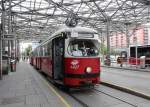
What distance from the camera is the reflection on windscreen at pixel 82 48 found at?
1320cm

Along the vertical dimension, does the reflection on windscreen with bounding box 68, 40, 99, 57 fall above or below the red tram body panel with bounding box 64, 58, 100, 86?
above

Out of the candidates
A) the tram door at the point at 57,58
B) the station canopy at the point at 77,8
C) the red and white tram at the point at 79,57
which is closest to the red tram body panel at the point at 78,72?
the red and white tram at the point at 79,57

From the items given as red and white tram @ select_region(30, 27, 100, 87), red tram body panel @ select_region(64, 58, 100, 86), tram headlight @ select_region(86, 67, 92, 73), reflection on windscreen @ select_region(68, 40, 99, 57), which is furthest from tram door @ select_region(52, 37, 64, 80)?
tram headlight @ select_region(86, 67, 92, 73)

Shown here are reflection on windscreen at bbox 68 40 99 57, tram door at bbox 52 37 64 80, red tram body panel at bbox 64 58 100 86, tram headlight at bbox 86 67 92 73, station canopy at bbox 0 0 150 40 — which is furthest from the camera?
station canopy at bbox 0 0 150 40

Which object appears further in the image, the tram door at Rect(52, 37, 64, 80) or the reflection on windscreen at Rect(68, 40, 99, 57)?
the tram door at Rect(52, 37, 64, 80)

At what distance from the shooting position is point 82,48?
43.6 feet

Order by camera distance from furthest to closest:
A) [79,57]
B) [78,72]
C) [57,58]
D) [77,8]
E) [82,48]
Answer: [77,8] < [57,58] < [82,48] < [79,57] < [78,72]

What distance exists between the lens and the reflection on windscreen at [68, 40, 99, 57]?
13198 mm

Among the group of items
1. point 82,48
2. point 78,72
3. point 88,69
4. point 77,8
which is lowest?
point 78,72

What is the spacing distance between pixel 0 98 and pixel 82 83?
3489mm

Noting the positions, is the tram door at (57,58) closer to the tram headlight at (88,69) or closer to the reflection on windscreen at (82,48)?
the reflection on windscreen at (82,48)

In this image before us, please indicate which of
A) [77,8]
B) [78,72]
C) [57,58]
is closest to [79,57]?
[78,72]

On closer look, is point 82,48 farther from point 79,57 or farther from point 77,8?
point 77,8

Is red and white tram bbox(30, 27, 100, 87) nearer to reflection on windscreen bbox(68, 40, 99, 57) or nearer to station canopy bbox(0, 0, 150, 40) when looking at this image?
reflection on windscreen bbox(68, 40, 99, 57)
